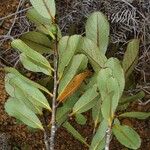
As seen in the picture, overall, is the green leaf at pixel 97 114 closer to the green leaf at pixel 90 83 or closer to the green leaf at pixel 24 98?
the green leaf at pixel 90 83

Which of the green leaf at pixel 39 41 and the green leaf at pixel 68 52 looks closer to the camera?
the green leaf at pixel 68 52

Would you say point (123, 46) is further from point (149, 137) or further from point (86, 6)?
point (149, 137)

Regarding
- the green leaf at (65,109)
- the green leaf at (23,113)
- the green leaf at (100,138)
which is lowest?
the green leaf at (100,138)

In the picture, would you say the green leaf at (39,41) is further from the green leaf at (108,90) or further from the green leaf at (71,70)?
the green leaf at (108,90)

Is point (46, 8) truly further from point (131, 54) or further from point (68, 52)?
point (131, 54)

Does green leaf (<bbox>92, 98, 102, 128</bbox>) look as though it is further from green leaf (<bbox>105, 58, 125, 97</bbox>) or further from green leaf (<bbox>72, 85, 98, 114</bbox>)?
green leaf (<bbox>105, 58, 125, 97</bbox>)

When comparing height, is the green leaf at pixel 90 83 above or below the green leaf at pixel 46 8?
below

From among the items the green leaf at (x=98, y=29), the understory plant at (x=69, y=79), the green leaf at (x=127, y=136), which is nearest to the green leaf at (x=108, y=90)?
the understory plant at (x=69, y=79)
